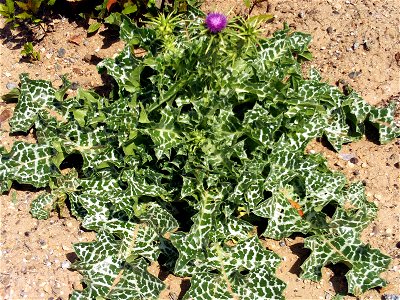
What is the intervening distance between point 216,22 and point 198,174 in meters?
1.18

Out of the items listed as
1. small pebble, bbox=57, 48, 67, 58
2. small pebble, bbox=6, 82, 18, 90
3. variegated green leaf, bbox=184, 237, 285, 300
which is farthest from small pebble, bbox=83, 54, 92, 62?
variegated green leaf, bbox=184, 237, 285, 300

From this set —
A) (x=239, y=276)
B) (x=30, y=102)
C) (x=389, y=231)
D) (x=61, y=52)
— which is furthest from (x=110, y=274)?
(x=61, y=52)

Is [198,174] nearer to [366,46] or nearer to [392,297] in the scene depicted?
[392,297]

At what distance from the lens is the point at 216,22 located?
12.6 ft

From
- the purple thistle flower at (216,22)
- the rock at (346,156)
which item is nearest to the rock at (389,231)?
the rock at (346,156)

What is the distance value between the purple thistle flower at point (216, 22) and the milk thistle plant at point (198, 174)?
0.33 meters

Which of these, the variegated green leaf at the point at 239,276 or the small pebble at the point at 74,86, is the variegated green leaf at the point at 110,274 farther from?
the small pebble at the point at 74,86

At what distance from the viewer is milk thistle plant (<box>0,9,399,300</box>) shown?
4.57 m

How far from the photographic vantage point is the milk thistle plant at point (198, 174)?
15.0 ft

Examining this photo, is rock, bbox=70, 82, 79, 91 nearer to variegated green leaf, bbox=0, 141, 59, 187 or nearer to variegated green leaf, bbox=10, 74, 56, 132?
variegated green leaf, bbox=10, 74, 56, 132

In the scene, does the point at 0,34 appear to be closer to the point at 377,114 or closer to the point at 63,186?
the point at 63,186

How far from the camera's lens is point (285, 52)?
5203 mm

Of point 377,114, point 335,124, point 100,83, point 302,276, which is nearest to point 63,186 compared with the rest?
point 100,83

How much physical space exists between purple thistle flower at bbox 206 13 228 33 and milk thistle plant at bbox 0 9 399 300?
1.07ft
